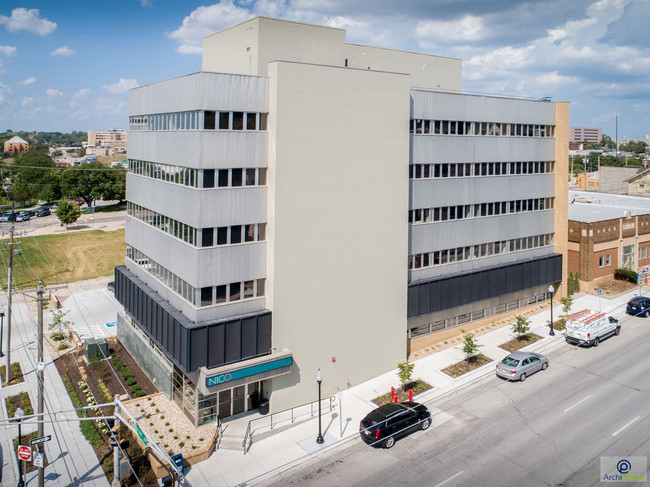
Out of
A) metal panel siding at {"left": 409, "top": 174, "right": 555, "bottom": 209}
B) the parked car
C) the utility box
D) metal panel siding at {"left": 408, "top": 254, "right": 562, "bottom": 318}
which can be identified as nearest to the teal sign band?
metal panel siding at {"left": 408, "top": 254, "right": 562, "bottom": 318}

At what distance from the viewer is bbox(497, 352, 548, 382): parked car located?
33281mm

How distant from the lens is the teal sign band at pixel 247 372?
1077 inches

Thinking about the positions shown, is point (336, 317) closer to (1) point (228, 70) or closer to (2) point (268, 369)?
(2) point (268, 369)

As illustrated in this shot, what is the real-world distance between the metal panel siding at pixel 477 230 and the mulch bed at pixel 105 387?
20.7m

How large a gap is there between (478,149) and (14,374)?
3697 centimetres

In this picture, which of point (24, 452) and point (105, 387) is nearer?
point (24, 452)

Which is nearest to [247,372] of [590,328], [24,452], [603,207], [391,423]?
[391,423]

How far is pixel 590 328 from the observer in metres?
38.8

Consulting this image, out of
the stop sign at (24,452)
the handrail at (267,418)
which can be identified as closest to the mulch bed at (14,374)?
the stop sign at (24,452)

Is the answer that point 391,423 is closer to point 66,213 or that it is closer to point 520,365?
point 520,365

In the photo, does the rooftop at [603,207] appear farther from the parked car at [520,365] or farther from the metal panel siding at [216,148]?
the metal panel siding at [216,148]

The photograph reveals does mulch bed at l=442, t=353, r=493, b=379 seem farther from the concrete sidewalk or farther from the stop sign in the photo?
the stop sign

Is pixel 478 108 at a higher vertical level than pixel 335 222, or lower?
higher

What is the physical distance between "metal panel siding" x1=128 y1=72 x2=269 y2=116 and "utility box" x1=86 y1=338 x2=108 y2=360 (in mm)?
18575
